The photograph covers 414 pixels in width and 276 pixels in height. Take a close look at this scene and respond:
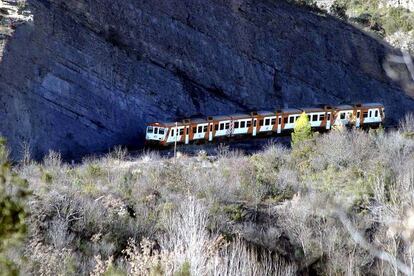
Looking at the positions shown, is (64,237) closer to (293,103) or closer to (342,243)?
(342,243)

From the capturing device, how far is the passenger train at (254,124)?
1150 inches

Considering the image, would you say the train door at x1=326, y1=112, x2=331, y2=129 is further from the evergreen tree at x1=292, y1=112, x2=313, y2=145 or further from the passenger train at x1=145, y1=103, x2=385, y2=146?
the evergreen tree at x1=292, y1=112, x2=313, y2=145

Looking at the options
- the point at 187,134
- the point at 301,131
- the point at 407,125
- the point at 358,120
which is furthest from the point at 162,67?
the point at 407,125

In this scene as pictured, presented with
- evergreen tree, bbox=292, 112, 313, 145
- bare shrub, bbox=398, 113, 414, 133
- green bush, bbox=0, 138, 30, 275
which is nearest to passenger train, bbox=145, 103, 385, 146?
bare shrub, bbox=398, 113, 414, 133

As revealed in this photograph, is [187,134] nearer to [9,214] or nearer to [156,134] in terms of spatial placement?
[156,134]

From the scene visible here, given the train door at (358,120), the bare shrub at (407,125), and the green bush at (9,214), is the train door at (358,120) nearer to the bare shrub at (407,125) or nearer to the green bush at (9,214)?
the bare shrub at (407,125)

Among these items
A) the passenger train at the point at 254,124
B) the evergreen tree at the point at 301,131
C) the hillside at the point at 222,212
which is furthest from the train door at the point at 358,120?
the hillside at the point at 222,212

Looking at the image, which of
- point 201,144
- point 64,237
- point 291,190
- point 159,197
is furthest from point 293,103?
point 64,237

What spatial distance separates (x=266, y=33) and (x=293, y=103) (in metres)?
4.87

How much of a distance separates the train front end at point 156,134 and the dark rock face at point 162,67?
160cm

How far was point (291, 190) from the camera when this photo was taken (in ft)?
75.4

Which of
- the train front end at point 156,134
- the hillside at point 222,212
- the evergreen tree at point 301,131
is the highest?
the evergreen tree at point 301,131

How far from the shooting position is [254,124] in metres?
31.8

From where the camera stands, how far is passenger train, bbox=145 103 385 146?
2920 centimetres
